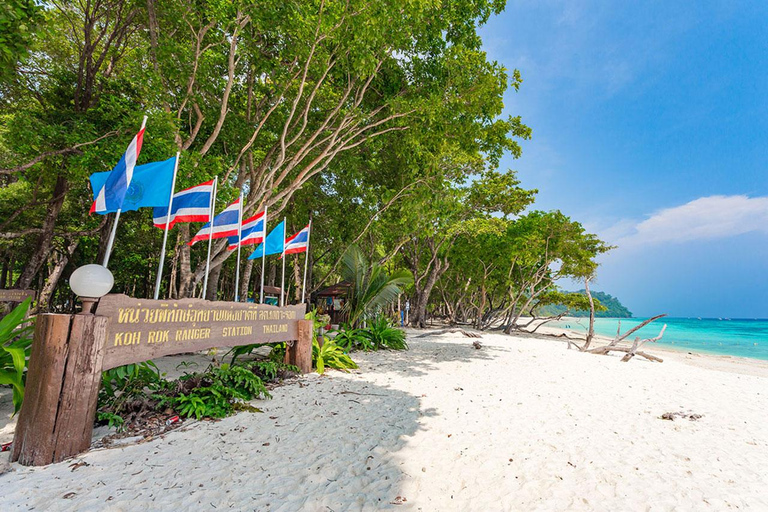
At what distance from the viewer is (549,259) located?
63.6ft

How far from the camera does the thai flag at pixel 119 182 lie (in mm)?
4020

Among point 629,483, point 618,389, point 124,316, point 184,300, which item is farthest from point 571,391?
point 124,316

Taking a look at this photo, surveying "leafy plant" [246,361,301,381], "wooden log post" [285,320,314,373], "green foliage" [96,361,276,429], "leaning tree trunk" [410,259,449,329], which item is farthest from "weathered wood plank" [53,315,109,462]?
"leaning tree trunk" [410,259,449,329]

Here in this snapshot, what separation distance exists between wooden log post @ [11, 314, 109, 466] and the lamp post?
0.17 m

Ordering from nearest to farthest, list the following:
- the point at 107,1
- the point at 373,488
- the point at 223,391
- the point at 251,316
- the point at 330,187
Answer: the point at 373,488
the point at 223,391
the point at 251,316
the point at 107,1
the point at 330,187

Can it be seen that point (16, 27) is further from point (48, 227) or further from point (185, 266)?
point (48, 227)

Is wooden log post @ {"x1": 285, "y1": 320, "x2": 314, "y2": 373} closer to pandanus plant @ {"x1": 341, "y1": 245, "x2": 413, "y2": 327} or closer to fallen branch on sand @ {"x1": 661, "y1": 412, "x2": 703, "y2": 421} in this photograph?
pandanus plant @ {"x1": 341, "y1": 245, "x2": 413, "y2": 327}

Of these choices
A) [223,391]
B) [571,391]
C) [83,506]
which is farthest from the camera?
[571,391]

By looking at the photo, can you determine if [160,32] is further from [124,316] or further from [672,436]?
[672,436]

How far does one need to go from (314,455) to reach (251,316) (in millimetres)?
2624

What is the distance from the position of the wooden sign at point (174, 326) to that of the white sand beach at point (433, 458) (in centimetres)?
89

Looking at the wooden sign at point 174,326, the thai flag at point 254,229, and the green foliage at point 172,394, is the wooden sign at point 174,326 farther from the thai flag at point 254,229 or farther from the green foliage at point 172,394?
the thai flag at point 254,229


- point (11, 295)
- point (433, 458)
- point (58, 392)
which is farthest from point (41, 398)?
point (11, 295)

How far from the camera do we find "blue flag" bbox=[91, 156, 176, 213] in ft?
15.1
